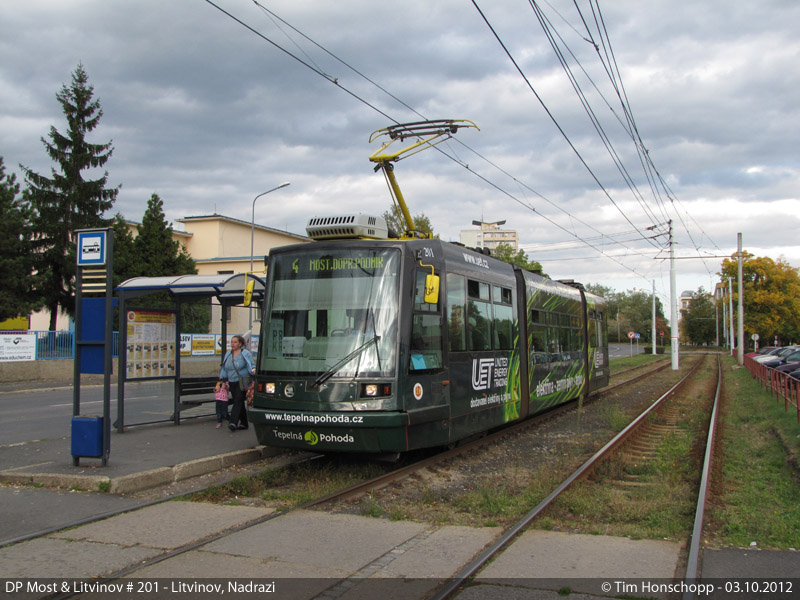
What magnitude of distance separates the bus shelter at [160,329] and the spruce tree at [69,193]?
2925 centimetres

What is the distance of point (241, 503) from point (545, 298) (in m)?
8.59

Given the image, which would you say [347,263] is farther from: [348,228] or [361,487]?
[361,487]

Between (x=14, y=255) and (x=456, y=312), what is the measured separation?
29.6m

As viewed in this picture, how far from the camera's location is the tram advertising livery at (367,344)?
7941 millimetres

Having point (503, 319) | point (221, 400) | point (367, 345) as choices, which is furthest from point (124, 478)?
point (503, 319)

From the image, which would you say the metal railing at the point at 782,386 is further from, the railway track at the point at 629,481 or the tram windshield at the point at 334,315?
the tram windshield at the point at 334,315

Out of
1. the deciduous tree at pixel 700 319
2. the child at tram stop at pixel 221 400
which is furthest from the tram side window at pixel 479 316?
the deciduous tree at pixel 700 319

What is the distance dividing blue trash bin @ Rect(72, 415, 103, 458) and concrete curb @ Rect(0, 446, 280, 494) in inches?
20.6

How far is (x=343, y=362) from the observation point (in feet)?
26.3

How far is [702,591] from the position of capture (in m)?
4.52

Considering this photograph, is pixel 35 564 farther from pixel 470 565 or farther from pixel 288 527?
pixel 470 565

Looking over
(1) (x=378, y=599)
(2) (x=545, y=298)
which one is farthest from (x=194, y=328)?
(1) (x=378, y=599)

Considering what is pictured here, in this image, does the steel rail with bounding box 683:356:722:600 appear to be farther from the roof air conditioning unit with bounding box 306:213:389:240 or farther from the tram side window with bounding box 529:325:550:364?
the roof air conditioning unit with bounding box 306:213:389:240

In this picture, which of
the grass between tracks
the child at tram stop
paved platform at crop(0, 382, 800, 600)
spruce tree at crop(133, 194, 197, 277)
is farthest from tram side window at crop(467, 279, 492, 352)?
spruce tree at crop(133, 194, 197, 277)
